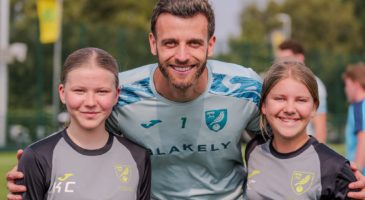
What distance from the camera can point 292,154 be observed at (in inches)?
159

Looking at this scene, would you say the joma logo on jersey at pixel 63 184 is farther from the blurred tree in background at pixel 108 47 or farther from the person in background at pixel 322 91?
the blurred tree in background at pixel 108 47

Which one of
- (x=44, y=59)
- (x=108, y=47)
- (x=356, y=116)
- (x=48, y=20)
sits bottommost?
(x=44, y=59)

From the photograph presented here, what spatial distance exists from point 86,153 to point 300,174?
1059mm

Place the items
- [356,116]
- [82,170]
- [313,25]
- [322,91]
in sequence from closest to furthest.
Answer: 1. [82,170]
2. [356,116]
3. [322,91]
4. [313,25]

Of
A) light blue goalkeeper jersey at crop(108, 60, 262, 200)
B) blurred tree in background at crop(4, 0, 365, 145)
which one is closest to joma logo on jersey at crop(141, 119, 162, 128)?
light blue goalkeeper jersey at crop(108, 60, 262, 200)

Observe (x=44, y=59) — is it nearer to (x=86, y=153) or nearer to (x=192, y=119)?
(x=192, y=119)

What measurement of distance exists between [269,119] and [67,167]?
1054mm

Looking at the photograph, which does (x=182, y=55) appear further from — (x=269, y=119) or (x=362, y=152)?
(x=362, y=152)

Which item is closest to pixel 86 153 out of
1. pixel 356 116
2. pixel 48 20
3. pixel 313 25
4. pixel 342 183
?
pixel 342 183

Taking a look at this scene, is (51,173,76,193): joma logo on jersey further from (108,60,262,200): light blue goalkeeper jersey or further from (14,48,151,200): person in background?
(108,60,262,200): light blue goalkeeper jersey

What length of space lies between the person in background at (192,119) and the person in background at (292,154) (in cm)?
19

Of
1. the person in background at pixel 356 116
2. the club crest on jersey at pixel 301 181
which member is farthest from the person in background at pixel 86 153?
the person in background at pixel 356 116

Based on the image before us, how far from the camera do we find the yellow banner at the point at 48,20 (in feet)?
66.2

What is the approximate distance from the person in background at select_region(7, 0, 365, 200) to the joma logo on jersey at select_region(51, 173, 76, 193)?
55 cm
